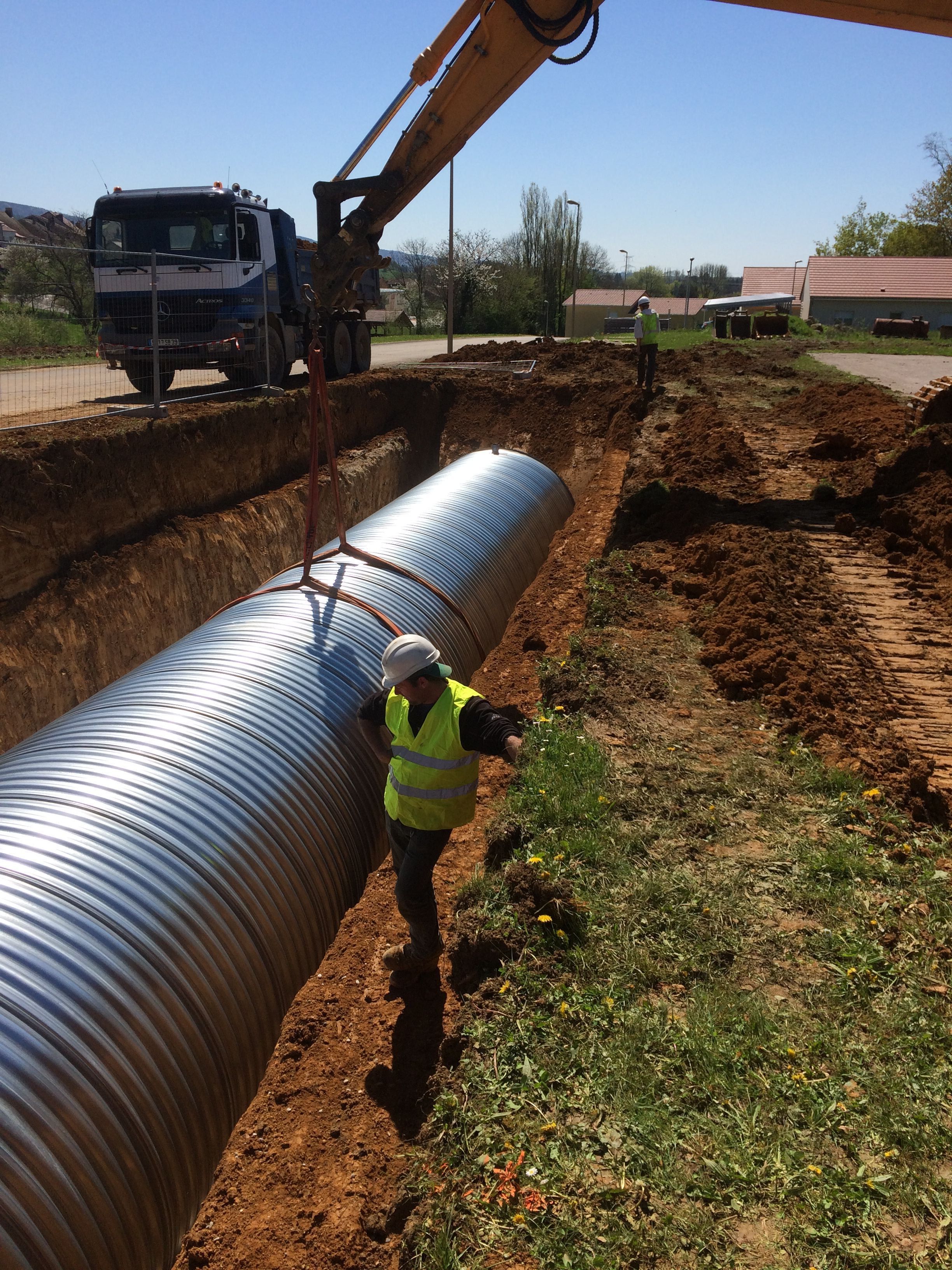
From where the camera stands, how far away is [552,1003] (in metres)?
3.82

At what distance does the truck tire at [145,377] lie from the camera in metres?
15.3

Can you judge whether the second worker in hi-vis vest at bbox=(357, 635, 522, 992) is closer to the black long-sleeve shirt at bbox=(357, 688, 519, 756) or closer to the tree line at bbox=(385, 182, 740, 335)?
the black long-sleeve shirt at bbox=(357, 688, 519, 756)

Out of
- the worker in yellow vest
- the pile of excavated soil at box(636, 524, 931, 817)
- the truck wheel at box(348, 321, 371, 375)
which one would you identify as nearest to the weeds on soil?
the pile of excavated soil at box(636, 524, 931, 817)

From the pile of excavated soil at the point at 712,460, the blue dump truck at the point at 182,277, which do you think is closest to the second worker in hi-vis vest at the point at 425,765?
the pile of excavated soil at the point at 712,460

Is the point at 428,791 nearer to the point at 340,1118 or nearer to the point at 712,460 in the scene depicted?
the point at 340,1118

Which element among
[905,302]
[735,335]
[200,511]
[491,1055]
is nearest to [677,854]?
[491,1055]

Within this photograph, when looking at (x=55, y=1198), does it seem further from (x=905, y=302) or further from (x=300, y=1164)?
(x=905, y=302)

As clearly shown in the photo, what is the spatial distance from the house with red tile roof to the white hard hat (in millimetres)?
57659

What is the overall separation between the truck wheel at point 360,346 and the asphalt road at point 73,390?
60.3 inches

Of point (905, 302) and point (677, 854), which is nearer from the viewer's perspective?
point (677, 854)

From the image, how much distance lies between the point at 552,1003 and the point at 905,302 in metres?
60.7

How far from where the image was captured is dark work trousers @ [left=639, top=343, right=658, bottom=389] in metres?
17.7

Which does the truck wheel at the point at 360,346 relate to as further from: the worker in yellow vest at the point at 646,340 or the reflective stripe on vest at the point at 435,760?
the reflective stripe on vest at the point at 435,760

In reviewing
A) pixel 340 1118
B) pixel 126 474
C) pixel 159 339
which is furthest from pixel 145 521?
pixel 340 1118
